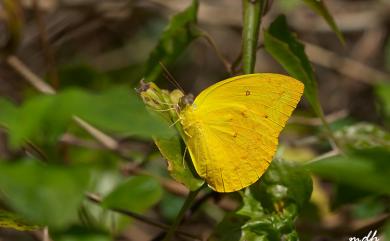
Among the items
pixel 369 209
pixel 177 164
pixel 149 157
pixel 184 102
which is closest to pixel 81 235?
pixel 177 164

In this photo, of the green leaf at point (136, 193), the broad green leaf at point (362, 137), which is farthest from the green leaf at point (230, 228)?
the broad green leaf at point (362, 137)

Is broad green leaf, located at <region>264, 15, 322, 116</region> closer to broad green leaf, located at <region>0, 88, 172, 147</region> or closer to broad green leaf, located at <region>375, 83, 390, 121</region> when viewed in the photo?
broad green leaf, located at <region>0, 88, 172, 147</region>

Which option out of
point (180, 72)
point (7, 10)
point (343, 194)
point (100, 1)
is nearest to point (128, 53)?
point (180, 72)

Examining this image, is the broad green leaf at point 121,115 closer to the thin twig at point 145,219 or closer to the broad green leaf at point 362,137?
the thin twig at point 145,219

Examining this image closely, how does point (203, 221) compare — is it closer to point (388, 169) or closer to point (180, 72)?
point (180, 72)

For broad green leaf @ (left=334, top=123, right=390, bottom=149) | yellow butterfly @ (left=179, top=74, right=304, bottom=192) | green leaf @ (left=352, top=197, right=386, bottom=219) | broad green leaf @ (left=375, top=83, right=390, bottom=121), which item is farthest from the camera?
green leaf @ (left=352, top=197, right=386, bottom=219)

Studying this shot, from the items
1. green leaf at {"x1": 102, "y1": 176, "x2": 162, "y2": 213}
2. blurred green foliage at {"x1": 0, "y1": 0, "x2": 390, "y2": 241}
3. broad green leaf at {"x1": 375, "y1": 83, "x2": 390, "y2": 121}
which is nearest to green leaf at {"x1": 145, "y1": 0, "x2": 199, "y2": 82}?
blurred green foliage at {"x1": 0, "y1": 0, "x2": 390, "y2": 241}
